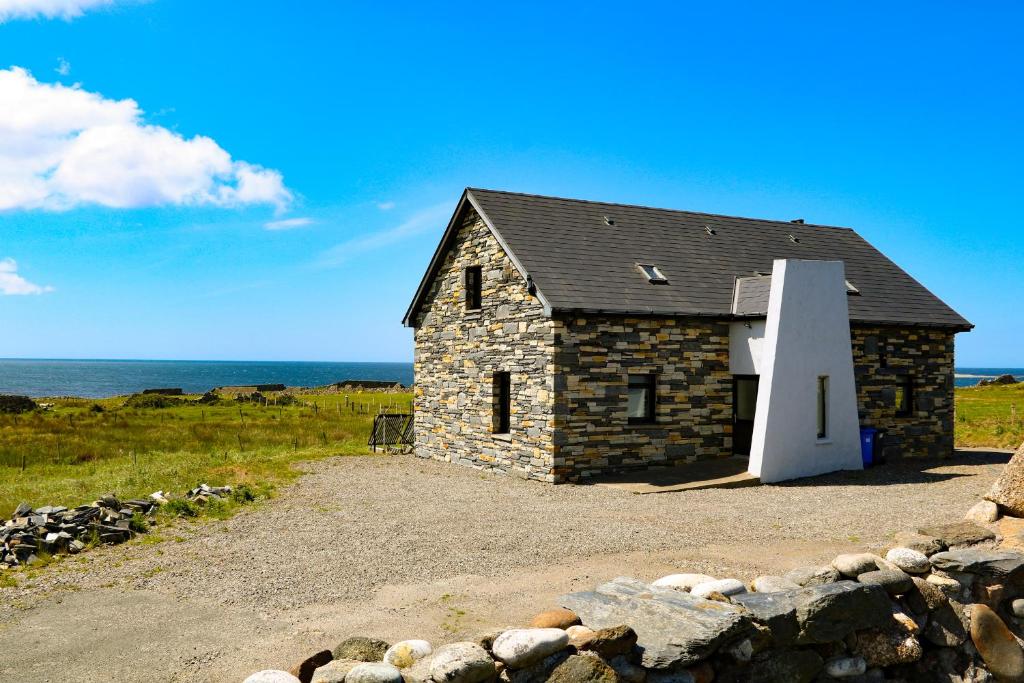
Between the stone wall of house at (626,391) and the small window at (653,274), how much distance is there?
1382mm

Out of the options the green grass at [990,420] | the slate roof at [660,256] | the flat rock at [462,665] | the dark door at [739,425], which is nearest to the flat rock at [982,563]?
the flat rock at [462,665]

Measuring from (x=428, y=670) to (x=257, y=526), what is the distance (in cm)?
829

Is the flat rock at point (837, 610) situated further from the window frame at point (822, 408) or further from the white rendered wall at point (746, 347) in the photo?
the window frame at point (822, 408)

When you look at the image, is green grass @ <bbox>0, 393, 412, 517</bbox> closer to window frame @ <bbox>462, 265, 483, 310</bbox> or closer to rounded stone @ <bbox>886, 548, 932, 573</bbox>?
window frame @ <bbox>462, 265, 483, 310</bbox>

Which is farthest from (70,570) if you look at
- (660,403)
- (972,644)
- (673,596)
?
(660,403)

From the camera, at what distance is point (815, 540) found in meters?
11.8

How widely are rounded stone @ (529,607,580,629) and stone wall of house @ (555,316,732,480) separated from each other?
1085cm

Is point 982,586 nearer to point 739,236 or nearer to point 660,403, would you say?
point 660,403

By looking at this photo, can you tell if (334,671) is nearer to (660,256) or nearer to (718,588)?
(718,588)

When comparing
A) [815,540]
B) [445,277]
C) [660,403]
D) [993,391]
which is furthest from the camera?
[993,391]

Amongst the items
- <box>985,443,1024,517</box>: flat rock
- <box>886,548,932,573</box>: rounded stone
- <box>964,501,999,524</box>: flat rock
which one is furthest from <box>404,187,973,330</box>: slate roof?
<box>886,548,932,573</box>: rounded stone

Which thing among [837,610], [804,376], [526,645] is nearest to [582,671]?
[526,645]

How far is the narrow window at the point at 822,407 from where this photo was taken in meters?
19.0

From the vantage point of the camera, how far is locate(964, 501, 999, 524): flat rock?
1041 centimetres
